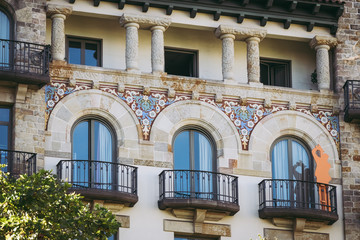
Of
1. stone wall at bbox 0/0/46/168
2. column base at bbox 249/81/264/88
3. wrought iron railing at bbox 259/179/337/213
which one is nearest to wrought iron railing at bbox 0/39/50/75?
stone wall at bbox 0/0/46/168

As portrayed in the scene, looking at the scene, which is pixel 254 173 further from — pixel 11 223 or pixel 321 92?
pixel 11 223

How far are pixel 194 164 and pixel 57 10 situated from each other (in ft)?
21.4

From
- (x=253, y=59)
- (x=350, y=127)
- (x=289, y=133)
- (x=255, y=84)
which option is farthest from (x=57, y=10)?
(x=350, y=127)

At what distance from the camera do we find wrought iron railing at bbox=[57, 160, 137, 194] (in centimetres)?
4281

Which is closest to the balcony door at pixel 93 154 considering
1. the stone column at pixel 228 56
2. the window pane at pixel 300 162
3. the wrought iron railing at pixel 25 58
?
the wrought iron railing at pixel 25 58

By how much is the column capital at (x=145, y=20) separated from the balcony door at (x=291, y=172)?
535 centimetres

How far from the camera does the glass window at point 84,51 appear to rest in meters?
45.7

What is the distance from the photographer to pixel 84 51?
150 feet

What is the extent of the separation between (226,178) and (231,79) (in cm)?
340

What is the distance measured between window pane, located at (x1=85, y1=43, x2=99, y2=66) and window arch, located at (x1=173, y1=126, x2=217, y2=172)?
141 inches

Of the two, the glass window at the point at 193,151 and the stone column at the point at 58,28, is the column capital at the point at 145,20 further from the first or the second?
the glass window at the point at 193,151

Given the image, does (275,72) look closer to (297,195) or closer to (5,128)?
(297,195)

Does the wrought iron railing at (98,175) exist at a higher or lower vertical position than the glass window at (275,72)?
lower

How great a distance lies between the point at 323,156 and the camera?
151 feet
